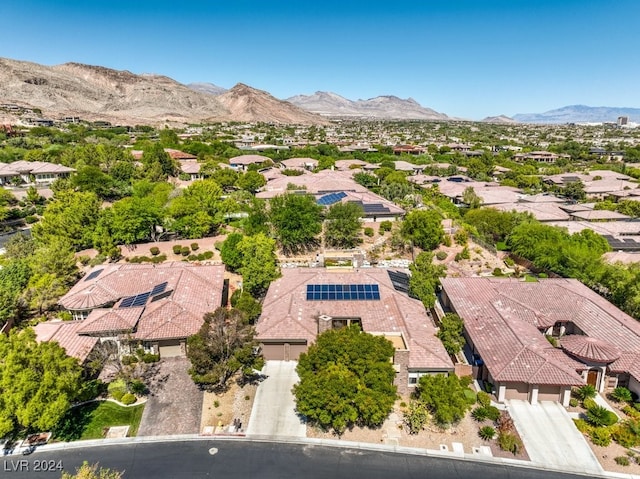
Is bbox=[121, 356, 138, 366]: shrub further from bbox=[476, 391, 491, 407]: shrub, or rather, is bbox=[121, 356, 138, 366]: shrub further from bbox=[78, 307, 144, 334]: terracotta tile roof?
bbox=[476, 391, 491, 407]: shrub

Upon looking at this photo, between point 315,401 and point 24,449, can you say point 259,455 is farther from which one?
point 24,449

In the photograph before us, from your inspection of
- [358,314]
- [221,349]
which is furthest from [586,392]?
[221,349]

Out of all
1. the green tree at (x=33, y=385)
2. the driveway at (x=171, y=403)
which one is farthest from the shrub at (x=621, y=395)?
the green tree at (x=33, y=385)

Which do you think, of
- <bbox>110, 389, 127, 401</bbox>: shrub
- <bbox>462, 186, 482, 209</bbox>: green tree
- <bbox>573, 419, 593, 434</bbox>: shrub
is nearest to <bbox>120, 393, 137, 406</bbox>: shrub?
<bbox>110, 389, 127, 401</bbox>: shrub

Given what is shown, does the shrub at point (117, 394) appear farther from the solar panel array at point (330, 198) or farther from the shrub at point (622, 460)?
the solar panel array at point (330, 198)

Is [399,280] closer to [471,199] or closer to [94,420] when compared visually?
[94,420]
